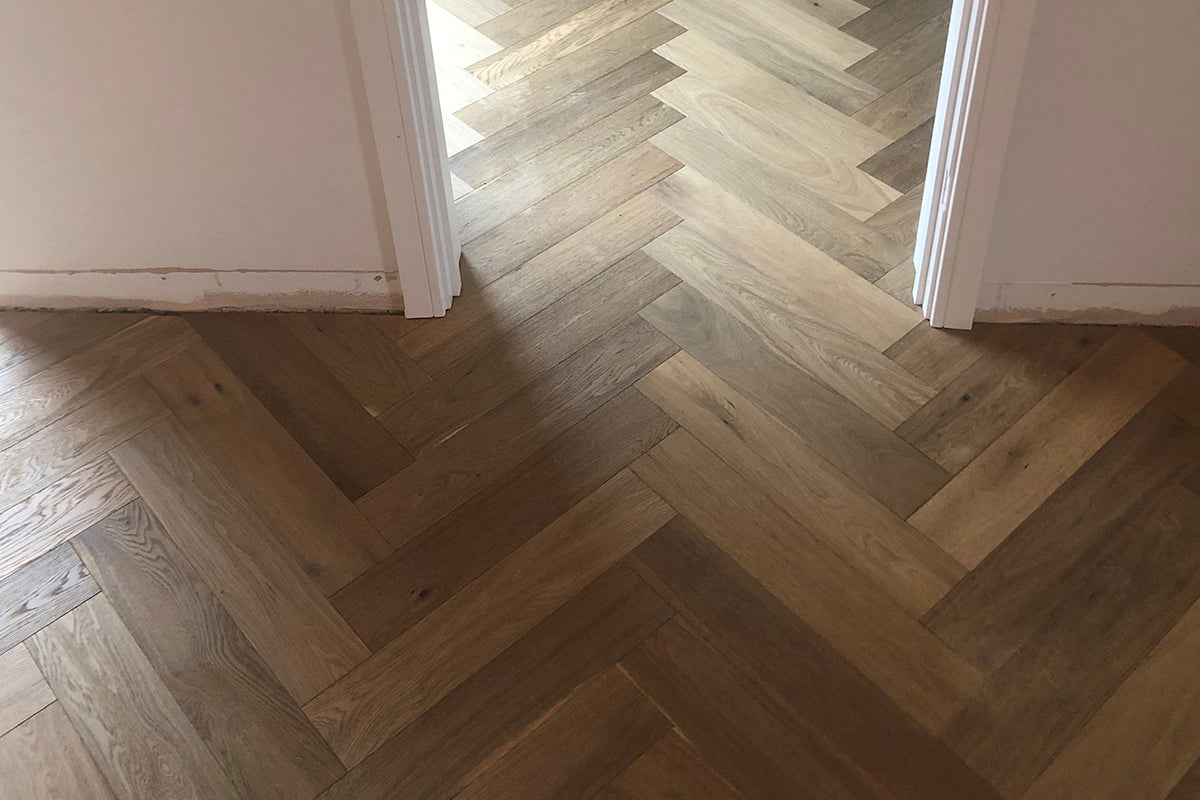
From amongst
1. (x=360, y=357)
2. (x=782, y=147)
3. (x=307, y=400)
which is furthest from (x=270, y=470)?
(x=782, y=147)

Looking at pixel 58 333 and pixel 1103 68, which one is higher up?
pixel 1103 68

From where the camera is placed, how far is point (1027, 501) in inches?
68.5

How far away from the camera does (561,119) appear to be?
238cm

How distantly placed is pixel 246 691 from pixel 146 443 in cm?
52

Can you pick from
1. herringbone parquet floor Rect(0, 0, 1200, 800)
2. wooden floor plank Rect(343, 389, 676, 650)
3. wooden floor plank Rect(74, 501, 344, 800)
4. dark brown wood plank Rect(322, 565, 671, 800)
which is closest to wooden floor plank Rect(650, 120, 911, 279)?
herringbone parquet floor Rect(0, 0, 1200, 800)

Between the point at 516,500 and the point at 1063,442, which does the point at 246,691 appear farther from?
the point at 1063,442

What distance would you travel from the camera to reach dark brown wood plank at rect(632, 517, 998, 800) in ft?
4.80

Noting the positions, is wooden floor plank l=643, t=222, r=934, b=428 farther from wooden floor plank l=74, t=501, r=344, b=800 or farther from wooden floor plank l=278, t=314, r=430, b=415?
wooden floor plank l=74, t=501, r=344, b=800

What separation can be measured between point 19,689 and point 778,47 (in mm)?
1938

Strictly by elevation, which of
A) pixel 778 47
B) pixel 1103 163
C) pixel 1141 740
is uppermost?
pixel 1103 163

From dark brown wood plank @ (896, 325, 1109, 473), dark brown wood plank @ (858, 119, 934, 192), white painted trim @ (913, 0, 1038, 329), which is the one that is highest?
white painted trim @ (913, 0, 1038, 329)

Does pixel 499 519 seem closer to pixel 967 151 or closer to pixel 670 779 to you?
pixel 670 779

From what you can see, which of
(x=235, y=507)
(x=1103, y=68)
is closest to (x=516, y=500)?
Answer: (x=235, y=507)

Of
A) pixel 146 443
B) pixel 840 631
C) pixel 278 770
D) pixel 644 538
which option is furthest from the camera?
pixel 146 443
